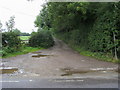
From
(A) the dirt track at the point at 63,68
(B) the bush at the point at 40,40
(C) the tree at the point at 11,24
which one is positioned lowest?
(A) the dirt track at the point at 63,68

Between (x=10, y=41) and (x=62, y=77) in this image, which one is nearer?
(x=62, y=77)

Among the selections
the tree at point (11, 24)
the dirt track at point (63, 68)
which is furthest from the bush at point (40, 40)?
the dirt track at point (63, 68)

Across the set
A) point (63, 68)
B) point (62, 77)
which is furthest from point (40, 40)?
point (62, 77)

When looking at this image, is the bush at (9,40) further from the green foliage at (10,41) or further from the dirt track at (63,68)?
the dirt track at (63,68)

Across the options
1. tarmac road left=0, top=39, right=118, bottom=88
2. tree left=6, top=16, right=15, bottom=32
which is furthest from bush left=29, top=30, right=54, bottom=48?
tarmac road left=0, top=39, right=118, bottom=88

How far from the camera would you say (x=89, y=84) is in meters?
5.08

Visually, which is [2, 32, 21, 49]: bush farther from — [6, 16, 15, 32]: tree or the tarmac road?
the tarmac road

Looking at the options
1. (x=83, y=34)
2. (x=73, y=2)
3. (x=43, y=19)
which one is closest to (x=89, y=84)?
(x=73, y=2)

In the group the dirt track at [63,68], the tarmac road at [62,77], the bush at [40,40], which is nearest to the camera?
the tarmac road at [62,77]

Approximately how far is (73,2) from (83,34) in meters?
5.92

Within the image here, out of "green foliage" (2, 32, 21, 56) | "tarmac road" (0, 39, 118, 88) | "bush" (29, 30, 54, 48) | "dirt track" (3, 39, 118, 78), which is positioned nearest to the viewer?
"tarmac road" (0, 39, 118, 88)

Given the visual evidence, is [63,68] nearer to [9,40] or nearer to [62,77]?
[62,77]

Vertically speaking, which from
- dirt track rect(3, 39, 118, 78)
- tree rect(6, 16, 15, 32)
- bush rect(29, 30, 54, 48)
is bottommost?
dirt track rect(3, 39, 118, 78)

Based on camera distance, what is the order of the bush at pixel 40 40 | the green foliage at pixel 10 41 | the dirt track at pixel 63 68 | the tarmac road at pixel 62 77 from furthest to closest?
1. the bush at pixel 40 40
2. the green foliage at pixel 10 41
3. the dirt track at pixel 63 68
4. the tarmac road at pixel 62 77
